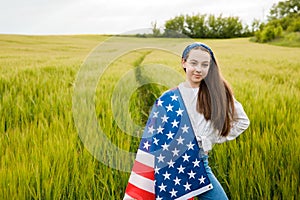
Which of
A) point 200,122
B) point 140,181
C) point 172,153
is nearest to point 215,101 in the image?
point 200,122

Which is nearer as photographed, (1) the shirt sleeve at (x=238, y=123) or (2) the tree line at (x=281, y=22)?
(1) the shirt sleeve at (x=238, y=123)

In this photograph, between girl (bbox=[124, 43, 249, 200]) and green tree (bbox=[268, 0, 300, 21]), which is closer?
girl (bbox=[124, 43, 249, 200])

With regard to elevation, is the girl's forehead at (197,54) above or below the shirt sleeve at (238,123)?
above

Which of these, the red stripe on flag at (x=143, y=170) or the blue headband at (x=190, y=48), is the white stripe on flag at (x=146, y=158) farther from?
the blue headband at (x=190, y=48)

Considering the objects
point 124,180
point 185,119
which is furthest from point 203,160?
point 124,180

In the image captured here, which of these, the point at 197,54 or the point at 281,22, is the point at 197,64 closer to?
the point at 197,54

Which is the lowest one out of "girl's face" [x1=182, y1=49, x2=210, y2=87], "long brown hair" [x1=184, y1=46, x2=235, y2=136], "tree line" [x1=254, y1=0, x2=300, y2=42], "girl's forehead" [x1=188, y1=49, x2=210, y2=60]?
"long brown hair" [x1=184, y1=46, x2=235, y2=136]

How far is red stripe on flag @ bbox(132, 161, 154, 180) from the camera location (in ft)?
3.11

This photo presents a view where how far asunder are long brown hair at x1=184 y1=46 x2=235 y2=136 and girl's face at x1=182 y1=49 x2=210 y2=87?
0.02 m

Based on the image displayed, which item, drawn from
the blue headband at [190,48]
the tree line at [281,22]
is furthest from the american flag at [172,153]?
the tree line at [281,22]

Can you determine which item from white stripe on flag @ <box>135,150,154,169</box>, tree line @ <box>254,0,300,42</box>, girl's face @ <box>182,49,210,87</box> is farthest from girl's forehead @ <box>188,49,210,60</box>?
tree line @ <box>254,0,300,42</box>

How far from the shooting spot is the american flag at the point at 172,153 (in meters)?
0.92

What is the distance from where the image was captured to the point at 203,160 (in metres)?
0.94

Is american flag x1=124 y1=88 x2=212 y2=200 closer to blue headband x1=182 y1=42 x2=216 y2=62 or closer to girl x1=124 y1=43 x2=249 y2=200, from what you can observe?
girl x1=124 y1=43 x2=249 y2=200
